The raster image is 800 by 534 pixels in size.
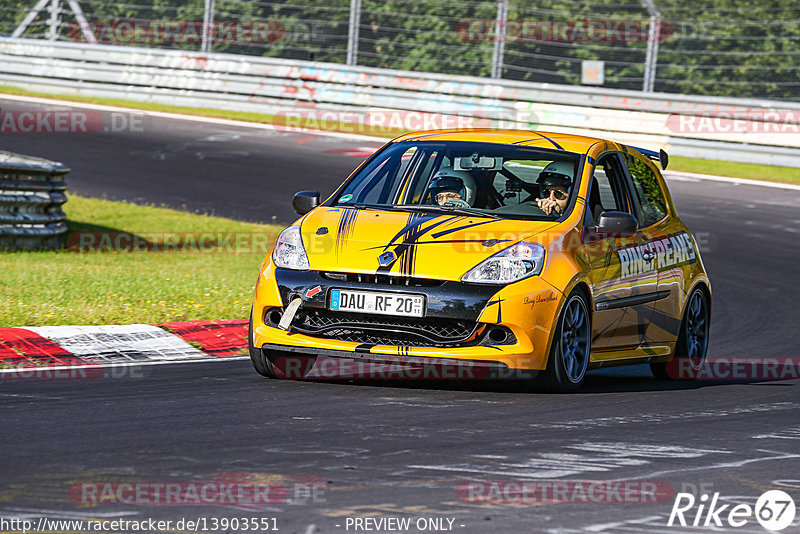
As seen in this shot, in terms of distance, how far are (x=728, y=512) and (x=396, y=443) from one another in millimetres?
1601

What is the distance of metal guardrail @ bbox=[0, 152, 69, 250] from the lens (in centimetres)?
1395

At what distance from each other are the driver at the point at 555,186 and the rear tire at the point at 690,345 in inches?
58.2

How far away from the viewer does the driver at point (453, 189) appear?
864 centimetres

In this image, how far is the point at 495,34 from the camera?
23.8 metres

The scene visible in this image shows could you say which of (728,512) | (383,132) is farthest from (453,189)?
(383,132)

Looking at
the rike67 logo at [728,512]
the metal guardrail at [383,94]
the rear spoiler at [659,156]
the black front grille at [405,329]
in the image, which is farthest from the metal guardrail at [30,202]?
the metal guardrail at [383,94]

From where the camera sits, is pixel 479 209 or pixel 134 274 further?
pixel 134 274

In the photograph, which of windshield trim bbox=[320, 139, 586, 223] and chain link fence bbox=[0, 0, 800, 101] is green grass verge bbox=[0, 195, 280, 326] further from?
chain link fence bbox=[0, 0, 800, 101]

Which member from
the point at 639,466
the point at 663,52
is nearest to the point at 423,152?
the point at 639,466

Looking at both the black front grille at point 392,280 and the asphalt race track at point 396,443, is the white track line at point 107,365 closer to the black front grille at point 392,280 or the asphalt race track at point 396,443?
the asphalt race track at point 396,443

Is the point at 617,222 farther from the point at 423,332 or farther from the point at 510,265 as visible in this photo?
the point at 423,332

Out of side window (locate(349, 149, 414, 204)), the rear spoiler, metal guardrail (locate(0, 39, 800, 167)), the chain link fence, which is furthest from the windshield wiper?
metal guardrail (locate(0, 39, 800, 167))

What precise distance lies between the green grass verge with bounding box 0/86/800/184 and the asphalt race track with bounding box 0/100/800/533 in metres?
11.5

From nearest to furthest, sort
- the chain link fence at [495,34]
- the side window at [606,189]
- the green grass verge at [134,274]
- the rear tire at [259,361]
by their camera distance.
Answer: the rear tire at [259,361] < the side window at [606,189] < the green grass verge at [134,274] < the chain link fence at [495,34]
